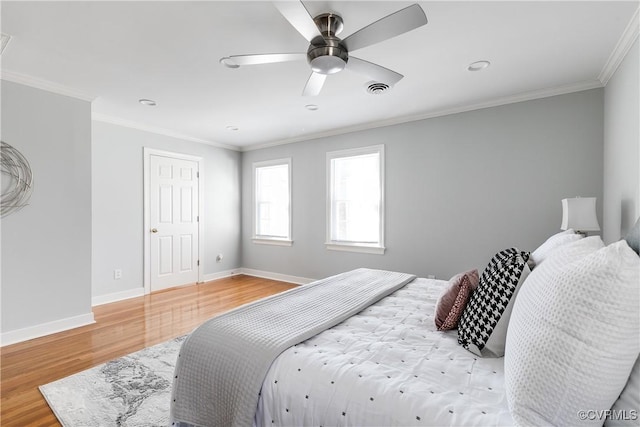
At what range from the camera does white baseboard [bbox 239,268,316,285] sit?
529 cm

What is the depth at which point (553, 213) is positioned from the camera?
3287 mm

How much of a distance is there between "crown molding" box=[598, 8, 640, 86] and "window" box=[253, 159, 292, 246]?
4.09m

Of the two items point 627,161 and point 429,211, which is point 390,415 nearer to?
point 627,161

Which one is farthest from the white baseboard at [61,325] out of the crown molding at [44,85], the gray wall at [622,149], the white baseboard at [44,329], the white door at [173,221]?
the gray wall at [622,149]

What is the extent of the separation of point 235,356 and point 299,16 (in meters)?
1.75

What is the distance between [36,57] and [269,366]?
3.18m

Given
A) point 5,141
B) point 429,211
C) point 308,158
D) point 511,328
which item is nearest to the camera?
point 511,328

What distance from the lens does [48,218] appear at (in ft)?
10.3

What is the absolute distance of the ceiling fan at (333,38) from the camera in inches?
64.1

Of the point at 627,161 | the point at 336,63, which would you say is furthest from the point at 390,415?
the point at 627,161

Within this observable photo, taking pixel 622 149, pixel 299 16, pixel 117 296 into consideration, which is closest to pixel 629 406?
pixel 299 16

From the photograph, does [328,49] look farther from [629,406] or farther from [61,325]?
[61,325]

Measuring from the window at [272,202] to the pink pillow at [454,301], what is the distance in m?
3.94

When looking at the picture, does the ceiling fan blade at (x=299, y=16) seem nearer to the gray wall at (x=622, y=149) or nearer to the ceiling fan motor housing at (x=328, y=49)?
the ceiling fan motor housing at (x=328, y=49)
